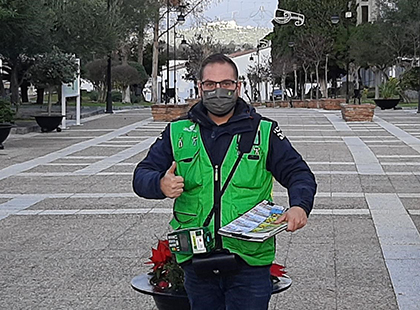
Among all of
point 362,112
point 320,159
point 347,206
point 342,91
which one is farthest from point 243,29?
point 347,206

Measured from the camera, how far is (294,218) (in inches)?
134

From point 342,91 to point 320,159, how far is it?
172ft

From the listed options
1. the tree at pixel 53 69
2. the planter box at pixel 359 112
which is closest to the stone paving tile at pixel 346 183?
the tree at pixel 53 69

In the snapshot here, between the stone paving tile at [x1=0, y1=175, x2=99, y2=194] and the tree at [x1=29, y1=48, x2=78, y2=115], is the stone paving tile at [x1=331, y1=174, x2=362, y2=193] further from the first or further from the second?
the tree at [x1=29, y1=48, x2=78, y2=115]

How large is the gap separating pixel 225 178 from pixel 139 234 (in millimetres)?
4907

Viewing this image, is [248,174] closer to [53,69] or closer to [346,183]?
[346,183]

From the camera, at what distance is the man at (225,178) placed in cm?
349

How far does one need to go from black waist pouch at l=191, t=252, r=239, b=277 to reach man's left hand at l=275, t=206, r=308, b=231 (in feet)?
0.84

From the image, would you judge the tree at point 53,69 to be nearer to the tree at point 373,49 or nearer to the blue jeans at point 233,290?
the blue jeans at point 233,290

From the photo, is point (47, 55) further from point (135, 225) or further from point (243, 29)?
point (243, 29)

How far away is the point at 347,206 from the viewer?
10.0m

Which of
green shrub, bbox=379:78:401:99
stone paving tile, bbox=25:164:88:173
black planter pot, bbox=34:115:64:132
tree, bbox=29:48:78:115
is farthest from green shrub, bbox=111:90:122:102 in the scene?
stone paving tile, bbox=25:164:88:173

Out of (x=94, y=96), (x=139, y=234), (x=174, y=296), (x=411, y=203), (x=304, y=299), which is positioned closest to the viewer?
(x=174, y=296)

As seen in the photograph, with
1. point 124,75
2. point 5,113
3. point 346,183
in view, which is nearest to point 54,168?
point 5,113
